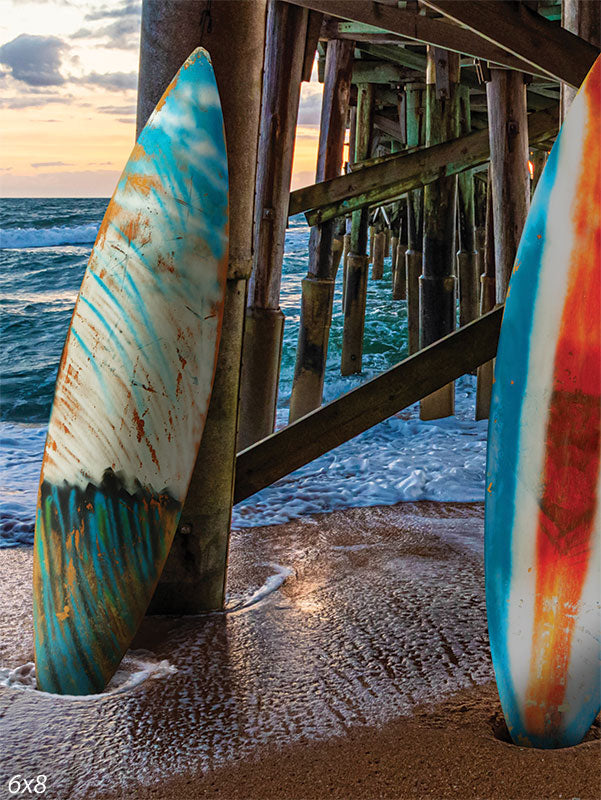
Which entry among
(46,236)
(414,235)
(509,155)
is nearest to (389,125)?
(414,235)

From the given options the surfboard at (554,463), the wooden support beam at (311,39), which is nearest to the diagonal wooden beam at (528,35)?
the surfboard at (554,463)

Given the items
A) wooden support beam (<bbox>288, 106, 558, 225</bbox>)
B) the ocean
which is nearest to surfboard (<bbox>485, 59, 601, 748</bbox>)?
the ocean

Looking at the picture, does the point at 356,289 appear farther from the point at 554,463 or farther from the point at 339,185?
the point at 554,463

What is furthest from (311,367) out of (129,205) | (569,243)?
(569,243)

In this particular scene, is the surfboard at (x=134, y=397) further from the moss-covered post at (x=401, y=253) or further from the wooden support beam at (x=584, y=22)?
the moss-covered post at (x=401, y=253)

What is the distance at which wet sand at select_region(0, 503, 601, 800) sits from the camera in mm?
1948

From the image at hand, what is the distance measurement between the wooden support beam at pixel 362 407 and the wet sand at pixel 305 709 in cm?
52

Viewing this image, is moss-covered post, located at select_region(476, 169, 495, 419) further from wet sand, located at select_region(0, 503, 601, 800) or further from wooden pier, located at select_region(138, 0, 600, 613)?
wet sand, located at select_region(0, 503, 601, 800)

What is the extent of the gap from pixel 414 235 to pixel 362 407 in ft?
16.8

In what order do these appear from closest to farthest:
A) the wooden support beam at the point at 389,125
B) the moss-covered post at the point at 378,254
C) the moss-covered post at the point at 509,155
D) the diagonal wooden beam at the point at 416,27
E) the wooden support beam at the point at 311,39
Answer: the diagonal wooden beam at the point at 416,27
the moss-covered post at the point at 509,155
the wooden support beam at the point at 311,39
the wooden support beam at the point at 389,125
the moss-covered post at the point at 378,254

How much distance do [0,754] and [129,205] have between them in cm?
160

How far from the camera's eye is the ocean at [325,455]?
185 inches

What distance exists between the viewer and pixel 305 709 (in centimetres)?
228

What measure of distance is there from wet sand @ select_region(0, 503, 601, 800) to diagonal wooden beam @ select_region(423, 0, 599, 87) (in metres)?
1.86
